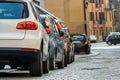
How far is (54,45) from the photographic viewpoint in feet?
53.0

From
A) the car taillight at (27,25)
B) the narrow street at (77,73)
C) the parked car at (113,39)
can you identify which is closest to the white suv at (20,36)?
the car taillight at (27,25)

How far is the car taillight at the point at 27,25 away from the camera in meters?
12.2

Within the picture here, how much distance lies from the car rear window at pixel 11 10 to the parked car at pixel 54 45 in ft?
9.56

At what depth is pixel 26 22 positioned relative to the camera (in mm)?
12320

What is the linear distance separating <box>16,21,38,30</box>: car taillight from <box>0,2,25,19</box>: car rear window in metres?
0.23

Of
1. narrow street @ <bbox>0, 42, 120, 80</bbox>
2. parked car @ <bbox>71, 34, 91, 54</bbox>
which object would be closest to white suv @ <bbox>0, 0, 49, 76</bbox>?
narrow street @ <bbox>0, 42, 120, 80</bbox>

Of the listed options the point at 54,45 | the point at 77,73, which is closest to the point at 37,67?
the point at 77,73

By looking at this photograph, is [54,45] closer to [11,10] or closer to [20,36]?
[11,10]

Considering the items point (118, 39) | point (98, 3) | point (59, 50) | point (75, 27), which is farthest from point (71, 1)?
point (59, 50)

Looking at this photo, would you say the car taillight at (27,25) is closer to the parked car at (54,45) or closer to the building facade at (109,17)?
the parked car at (54,45)

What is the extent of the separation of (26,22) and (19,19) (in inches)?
6.9

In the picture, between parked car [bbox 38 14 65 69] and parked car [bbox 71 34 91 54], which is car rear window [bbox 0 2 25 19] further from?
parked car [bbox 71 34 91 54]

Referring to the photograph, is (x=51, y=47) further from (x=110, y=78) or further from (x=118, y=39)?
(x=118, y=39)

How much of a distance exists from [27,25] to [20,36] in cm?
35
